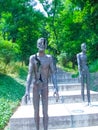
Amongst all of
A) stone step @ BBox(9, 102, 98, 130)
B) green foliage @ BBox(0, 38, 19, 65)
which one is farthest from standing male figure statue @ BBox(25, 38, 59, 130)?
green foliage @ BBox(0, 38, 19, 65)

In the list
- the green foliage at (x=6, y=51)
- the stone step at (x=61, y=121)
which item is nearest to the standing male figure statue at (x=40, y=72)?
the stone step at (x=61, y=121)

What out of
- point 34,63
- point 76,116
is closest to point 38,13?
point 76,116

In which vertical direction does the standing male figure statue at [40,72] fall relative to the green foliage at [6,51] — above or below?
below

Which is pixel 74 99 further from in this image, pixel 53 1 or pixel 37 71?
pixel 53 1

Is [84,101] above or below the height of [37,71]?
below

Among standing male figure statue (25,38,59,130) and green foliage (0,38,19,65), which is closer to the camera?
standing male figure statue (25,38,59,130)

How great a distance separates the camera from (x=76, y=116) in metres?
9.64

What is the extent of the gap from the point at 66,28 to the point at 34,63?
22.5 meters

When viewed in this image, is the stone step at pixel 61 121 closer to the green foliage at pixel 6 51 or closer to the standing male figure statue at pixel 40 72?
the standing male figure statue at pixel 40 72

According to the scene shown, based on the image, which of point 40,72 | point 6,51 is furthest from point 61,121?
point 6,51

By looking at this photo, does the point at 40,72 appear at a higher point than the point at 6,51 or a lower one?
lower

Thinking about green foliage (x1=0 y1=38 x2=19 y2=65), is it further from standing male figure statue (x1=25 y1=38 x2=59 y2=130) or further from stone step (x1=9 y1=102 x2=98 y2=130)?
standing male figure statue (x1=25 y1=38 x2=59 y2=130)

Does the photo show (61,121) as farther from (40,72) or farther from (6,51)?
(6,51)

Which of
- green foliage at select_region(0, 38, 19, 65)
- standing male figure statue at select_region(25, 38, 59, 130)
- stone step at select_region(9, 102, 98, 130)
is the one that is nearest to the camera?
standing male figure statue at select_region(25, 38, 59, 130)
